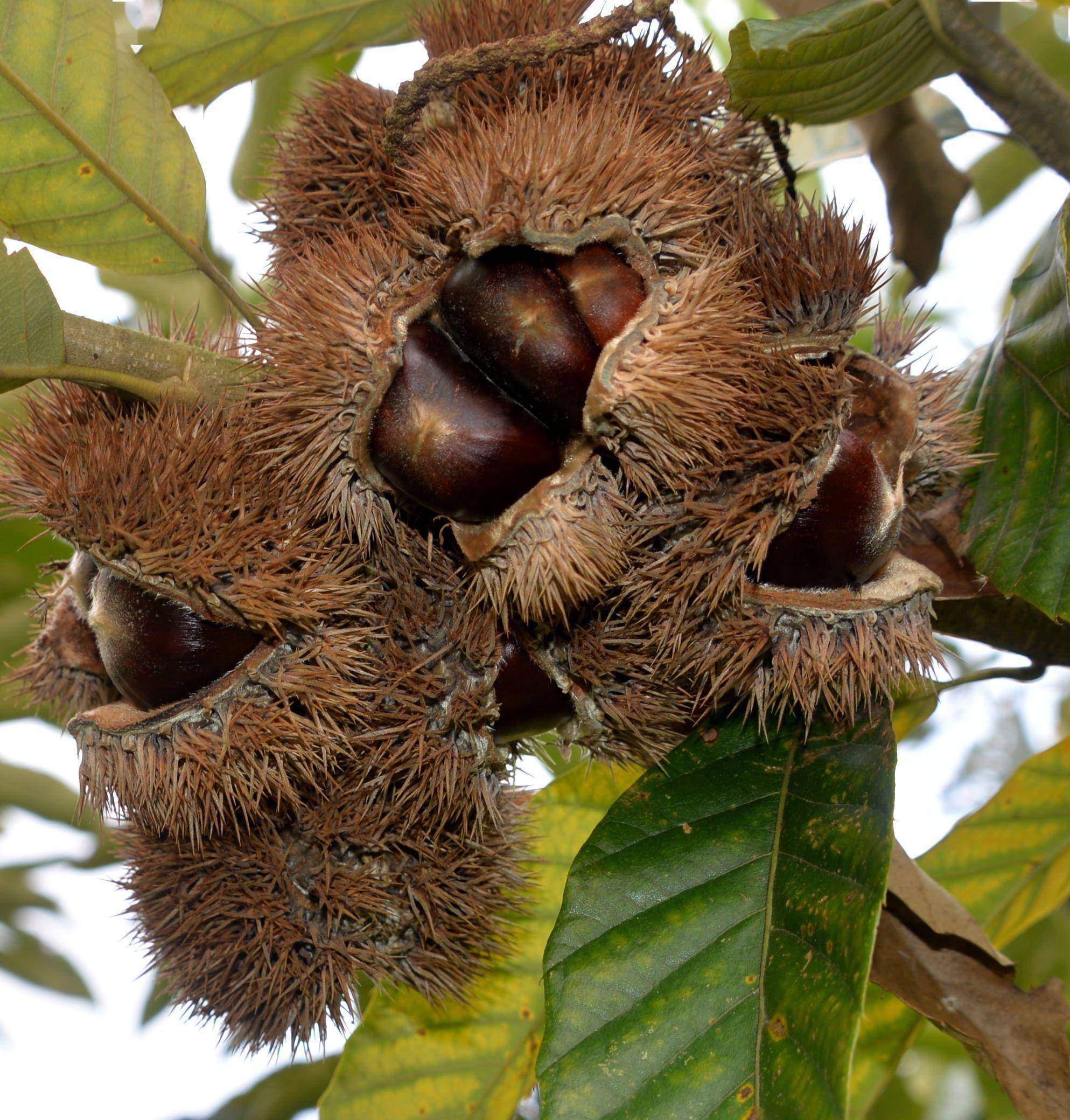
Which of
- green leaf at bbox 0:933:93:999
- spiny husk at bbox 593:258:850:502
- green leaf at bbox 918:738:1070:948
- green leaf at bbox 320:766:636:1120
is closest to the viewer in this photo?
spiny husk at bbox 593:258:850:502

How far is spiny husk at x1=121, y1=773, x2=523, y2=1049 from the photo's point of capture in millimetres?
1360

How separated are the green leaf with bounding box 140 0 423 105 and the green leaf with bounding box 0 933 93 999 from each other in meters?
2.20

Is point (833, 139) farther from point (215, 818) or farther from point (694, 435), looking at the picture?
point (215, 818)

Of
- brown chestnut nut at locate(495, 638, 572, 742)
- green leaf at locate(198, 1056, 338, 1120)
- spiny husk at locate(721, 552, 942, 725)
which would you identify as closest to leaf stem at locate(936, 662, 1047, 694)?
spiny husk at locate(721, 552, 942, 725)

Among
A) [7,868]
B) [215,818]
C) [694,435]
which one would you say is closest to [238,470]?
[215,818]

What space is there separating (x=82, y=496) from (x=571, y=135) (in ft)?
2.13

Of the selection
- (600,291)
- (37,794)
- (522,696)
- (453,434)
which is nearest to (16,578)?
(37,794)

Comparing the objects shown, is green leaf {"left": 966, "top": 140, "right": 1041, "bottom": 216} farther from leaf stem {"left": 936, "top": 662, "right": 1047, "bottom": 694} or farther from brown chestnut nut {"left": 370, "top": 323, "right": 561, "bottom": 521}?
brown chestnut nut {"left": 370, "top": 323, "right": 561, "bottom": 521}

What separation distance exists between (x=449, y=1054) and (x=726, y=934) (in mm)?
866

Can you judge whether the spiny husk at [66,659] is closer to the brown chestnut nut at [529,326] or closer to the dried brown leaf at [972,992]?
the brown chestnut nut at [529,326]

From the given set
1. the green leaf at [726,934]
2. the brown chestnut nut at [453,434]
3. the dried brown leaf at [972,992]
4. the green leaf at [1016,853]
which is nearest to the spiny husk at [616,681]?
the green leaf at [726,934]

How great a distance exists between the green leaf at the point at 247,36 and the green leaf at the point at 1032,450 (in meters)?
1.12

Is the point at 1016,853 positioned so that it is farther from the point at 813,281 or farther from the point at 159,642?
the point at 159,642

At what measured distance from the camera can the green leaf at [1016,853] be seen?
2.12m
